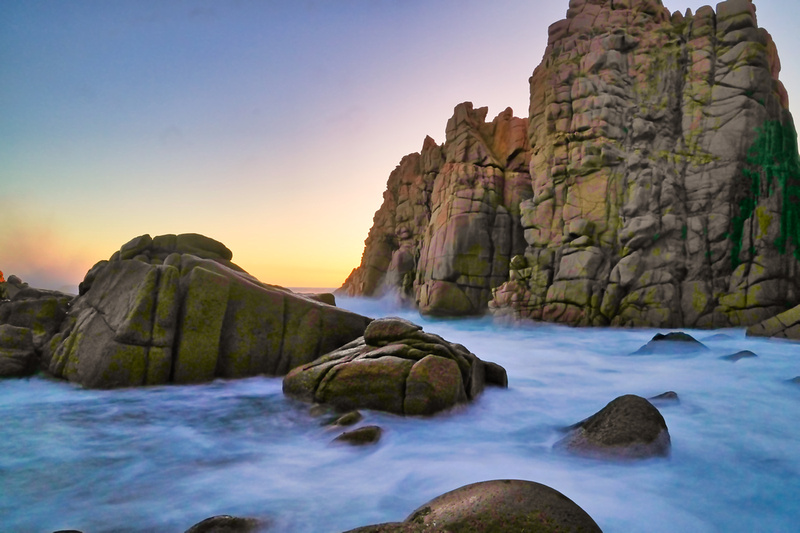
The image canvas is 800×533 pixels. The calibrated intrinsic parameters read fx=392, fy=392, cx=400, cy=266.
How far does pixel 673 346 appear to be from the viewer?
431 inches

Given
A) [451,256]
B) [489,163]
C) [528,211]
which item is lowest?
[451,256]

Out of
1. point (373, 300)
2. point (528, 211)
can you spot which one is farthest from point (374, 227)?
point (528, 211)

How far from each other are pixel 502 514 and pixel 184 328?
6.29 meters

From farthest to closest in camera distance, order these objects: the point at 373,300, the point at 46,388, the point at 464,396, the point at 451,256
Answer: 1. the point at 373,300
2. the point at 451,256
3. the point at 46,388
4. the point at 464,396

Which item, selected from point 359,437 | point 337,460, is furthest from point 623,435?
point 337,460

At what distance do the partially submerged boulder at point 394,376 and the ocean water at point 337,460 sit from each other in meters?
0.23

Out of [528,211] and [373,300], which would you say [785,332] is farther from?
[373,300]

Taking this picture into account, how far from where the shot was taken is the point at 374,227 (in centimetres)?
4688

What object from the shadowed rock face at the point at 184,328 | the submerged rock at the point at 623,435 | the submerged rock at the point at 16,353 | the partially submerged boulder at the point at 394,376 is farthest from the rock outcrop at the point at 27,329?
the submerged rock at the point at 623,435

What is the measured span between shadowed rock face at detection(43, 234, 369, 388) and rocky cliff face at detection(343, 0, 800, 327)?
14727mm

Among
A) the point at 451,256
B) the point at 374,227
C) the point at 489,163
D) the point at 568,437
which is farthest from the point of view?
the point at 374,227

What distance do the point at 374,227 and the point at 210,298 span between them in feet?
132

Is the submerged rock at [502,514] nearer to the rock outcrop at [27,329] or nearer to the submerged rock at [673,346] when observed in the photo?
the rock outcrop at [27,329]

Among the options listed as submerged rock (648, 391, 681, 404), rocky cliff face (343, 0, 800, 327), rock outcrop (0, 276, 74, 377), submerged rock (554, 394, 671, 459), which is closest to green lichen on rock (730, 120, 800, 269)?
rocky cliff face (343, 0, 800, 327)
